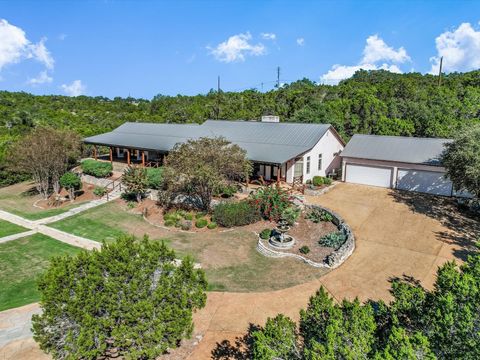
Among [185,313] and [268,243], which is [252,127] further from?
[185,313]

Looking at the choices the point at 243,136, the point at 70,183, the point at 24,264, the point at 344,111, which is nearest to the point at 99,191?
the point at 70,183

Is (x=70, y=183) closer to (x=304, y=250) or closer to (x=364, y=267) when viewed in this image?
(x=304, y=250)

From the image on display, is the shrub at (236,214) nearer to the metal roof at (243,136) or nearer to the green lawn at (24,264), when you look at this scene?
the metal roof at (243,136)

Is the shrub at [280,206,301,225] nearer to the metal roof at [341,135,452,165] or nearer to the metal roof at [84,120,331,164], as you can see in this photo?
the metal roof at [84,120,331,164]

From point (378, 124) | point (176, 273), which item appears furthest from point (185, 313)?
Result: point (378, 124)

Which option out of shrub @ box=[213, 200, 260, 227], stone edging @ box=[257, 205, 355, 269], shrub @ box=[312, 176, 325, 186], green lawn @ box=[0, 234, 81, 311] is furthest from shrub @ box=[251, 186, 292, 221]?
green lawn @ box=[0, 234, 81, 311]
